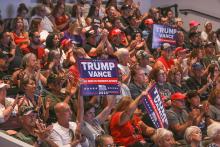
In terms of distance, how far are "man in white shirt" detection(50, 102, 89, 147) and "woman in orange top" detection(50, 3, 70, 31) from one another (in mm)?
4238

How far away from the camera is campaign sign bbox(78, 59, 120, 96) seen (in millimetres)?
5551

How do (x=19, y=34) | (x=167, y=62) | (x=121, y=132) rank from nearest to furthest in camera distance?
(x=121, y=132)
(x=19, y=34)
(x=167, y=62)

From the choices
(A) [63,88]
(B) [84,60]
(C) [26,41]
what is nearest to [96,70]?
(B) [84,60]

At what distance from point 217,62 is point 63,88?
375 cm

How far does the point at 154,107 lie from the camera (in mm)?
6164

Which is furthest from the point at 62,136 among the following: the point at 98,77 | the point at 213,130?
the point at 213,130

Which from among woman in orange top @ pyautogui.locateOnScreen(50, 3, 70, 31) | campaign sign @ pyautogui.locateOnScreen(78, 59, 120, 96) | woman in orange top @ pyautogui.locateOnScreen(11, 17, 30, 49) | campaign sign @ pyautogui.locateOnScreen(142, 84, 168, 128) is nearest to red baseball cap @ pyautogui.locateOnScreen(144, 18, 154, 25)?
woman in orange top @ pyautogui.locateOnScreen(50, 3, 70, 31)

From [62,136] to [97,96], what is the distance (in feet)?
2.79

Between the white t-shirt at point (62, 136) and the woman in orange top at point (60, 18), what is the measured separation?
14.0 ft

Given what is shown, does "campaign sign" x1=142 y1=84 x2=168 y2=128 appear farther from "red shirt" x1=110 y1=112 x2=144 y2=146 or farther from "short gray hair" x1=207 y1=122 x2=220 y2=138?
"short gray hair" x1=207 y1=122 x2=220 y2=138

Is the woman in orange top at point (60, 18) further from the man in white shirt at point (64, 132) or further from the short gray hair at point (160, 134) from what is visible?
the man in white shirt at point (64, 132)

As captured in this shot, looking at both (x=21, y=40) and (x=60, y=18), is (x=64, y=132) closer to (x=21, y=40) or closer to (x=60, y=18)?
(x=21, y=40)

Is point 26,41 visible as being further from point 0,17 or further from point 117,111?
point 117,111

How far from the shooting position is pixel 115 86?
586cm
